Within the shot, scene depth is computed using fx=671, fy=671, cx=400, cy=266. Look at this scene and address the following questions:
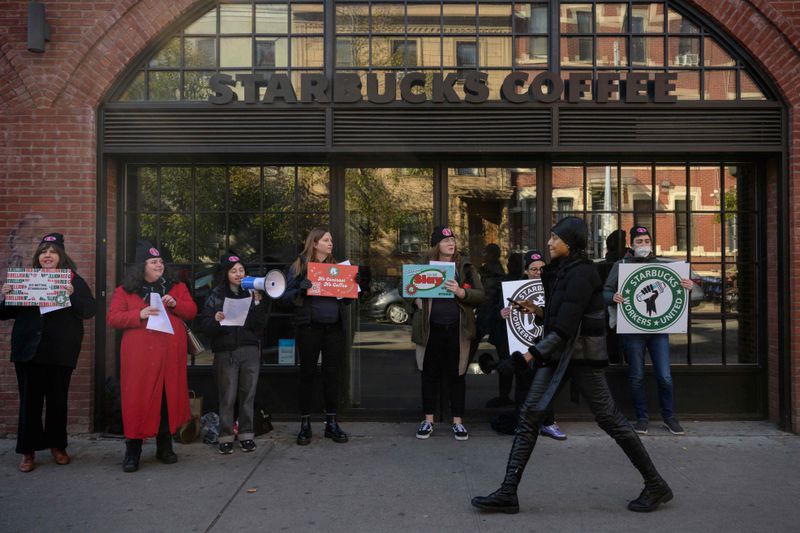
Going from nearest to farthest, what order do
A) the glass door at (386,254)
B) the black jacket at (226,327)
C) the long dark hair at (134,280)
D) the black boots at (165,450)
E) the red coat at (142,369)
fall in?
the red coat at (142,369) → the long dark hair at (134,280) → the black boots at (165,450) → the black jacket at (226,327) → the glass door at (386,254)

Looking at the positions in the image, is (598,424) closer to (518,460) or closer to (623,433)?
(623,433)

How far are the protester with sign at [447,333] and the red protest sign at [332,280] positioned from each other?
2.40 ft

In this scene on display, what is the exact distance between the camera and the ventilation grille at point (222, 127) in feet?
22.7

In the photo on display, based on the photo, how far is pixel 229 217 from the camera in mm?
7234

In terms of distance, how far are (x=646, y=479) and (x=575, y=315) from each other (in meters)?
1.26

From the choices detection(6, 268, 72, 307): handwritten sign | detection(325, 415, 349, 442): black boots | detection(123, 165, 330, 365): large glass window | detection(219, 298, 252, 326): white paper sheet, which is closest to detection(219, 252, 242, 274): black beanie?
detection(219, 298, 252, 326): white paper sheet

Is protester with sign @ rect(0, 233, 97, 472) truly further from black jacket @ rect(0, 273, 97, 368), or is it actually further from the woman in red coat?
the woman in red coat

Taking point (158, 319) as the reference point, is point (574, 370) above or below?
below

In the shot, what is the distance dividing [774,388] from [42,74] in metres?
8.12

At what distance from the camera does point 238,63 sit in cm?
713

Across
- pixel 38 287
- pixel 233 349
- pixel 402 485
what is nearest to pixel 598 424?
pixel 402 485

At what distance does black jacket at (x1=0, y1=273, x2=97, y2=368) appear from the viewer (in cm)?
570

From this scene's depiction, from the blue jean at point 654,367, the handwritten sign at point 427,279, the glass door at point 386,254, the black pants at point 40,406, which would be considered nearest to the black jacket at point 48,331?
the black pants at point 40,406

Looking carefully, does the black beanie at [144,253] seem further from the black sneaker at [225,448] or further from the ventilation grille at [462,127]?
A: the ventilation grille at [462,127]
